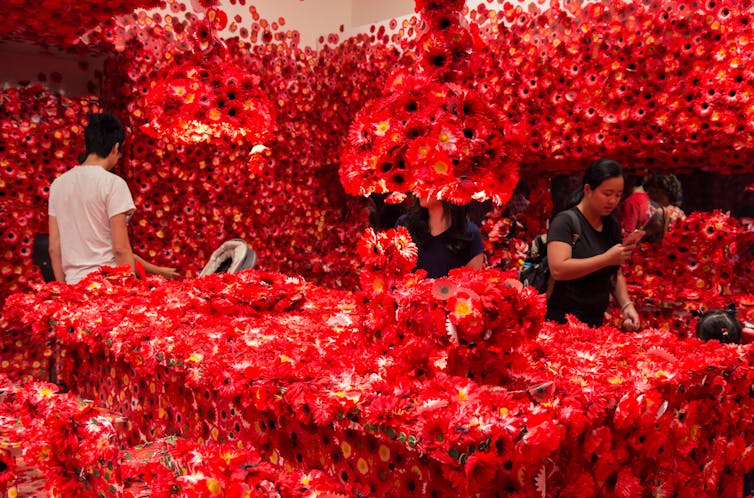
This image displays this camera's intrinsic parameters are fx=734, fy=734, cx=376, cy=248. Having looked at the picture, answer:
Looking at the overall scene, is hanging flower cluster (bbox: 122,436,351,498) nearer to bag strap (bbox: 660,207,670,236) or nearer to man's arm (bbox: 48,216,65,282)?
man's arm (bbox: 48,216,65,282)

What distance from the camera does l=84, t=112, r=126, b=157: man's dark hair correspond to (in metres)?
4.12

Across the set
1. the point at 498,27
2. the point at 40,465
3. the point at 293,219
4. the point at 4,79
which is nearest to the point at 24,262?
the point at 4,79

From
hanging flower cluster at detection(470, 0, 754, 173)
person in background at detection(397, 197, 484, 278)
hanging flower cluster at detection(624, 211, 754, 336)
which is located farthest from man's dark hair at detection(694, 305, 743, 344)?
hanging flower cluster at detection(624, 211, 754, 336)

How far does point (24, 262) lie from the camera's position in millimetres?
6516

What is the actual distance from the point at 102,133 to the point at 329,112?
162 inches

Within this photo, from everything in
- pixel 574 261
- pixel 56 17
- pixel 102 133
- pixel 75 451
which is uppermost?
pixel 56 17

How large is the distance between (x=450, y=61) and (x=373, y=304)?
730 millimetres

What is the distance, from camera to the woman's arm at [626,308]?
11.5ft

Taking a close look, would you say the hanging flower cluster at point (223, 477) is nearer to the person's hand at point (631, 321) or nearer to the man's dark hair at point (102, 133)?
the person's hand at point (631, 321)

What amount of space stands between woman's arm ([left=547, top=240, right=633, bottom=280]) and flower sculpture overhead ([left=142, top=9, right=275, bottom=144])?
5.59 ft

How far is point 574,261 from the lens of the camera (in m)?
3.32

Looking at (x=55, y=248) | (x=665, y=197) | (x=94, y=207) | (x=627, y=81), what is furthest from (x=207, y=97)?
(x=665, y=197)

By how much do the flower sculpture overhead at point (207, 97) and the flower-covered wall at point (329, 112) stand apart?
0.04 m

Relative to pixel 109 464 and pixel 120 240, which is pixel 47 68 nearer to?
pixel 120 240
